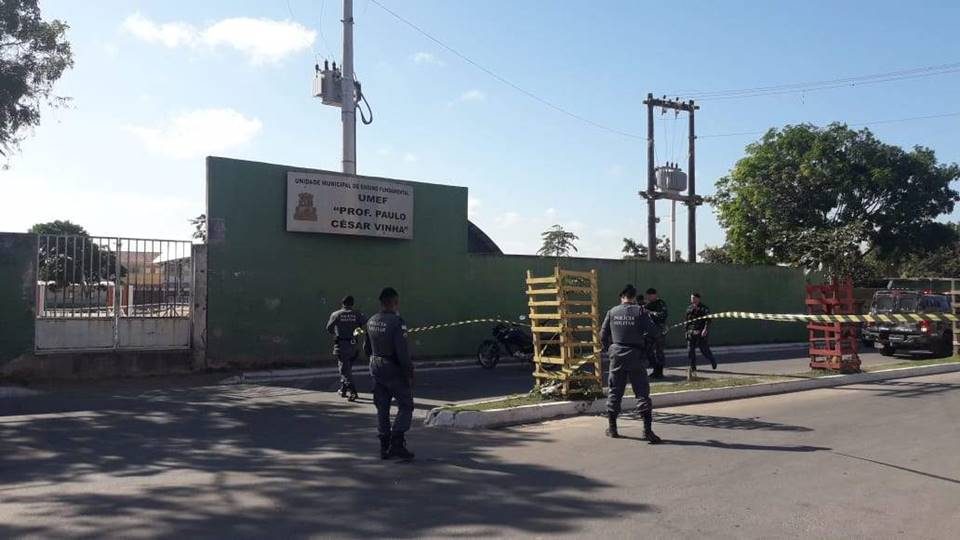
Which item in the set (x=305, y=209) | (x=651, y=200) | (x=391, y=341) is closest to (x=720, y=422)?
(x=391, y=341)

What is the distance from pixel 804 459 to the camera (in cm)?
815

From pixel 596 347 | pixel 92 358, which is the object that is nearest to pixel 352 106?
pixel 92 358

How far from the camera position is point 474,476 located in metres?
7.36

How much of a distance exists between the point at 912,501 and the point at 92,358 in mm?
13105

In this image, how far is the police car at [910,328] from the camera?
69.1 feet

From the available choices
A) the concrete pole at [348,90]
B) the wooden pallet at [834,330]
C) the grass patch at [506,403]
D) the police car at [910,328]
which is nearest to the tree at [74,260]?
the concrete pole at [348,90]

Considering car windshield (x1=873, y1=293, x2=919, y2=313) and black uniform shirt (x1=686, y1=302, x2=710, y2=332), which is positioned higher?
car windshield (x1=873, y1=293, x2=919, y2=313)

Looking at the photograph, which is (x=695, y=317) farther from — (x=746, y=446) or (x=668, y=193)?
(x=668, y=193)

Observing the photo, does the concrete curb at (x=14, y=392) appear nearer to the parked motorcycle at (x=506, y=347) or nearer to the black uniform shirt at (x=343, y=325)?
the black uniform shirt at (x=343, y=325)

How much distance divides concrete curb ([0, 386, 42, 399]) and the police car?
18756 millimetres

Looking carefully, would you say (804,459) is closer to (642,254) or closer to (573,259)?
(573,259)

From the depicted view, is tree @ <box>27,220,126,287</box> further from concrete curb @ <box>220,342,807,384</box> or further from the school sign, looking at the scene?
the school sign

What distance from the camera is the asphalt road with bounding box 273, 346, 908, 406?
44.6 ft

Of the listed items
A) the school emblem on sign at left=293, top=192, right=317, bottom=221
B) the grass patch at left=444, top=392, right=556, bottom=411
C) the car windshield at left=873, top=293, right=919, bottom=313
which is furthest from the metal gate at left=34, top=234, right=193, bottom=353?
the car windshield at left=873, top=293, right=919, bottom=313
